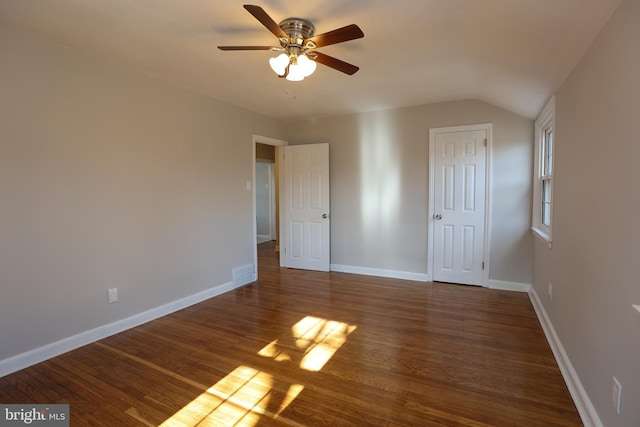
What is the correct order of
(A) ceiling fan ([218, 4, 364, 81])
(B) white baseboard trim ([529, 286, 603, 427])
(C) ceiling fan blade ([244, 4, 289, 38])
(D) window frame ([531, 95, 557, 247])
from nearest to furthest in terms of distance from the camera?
(C) ceiling fan blade ([244, 4, 289, 38]) < (B) white baseboard trim ([529, 286, 603, 427]) < (A) ceiling fan ([218, 4, 364, 81]) < (D) window frame ([531, 95, 557, 247])

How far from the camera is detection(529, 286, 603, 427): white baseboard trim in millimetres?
1744

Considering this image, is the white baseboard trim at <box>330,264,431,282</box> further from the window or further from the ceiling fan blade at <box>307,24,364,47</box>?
Answer: the ceiling fan blade at <box>307,24,364,47</box>

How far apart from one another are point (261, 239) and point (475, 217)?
5.55 m

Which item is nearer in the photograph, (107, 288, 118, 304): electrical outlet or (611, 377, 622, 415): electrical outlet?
(611, 377, 622, 415): electrical outlet

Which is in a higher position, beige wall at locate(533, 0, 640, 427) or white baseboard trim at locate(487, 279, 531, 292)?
beige wall at locate(533, 0, 640, 427)

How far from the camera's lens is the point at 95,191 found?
2.79 metres

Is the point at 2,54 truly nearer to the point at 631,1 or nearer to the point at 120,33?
the point at 120,33

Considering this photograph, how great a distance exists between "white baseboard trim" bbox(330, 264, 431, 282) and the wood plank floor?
0.97m

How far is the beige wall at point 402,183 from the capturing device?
13.1 feet

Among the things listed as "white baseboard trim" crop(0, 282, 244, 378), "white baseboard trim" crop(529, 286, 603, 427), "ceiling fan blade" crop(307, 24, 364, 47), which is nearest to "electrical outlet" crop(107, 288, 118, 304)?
"white baseboard trim" crop(0, 282, 244, 378)

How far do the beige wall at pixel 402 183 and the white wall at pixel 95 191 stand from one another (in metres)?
1.87

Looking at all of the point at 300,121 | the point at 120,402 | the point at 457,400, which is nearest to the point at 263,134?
the point at 300,121

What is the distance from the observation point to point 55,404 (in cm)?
200

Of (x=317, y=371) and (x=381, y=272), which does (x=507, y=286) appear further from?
(x=317, y=371)
